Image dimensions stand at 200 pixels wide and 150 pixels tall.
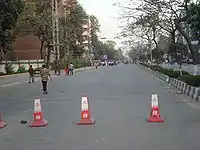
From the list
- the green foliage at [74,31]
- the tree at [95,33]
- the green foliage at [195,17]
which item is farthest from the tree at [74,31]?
the green foliage at [195,17]

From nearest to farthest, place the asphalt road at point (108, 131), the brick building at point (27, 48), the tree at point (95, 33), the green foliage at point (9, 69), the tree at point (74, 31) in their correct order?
the asphalt road at point (108, 131)
the green foliage at point (9, 69)
the tree at point (74, 31)
the brick building at point (27, 48)
the tree at point (95, 33)

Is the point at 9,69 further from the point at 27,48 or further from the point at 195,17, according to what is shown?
the point at 195,17

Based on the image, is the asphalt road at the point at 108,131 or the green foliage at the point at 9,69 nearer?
the asphalt road at the point at 108,131

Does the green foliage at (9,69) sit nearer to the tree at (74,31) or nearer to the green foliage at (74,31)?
the tree at (74,31)

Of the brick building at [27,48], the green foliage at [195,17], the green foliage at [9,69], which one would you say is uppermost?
the green foliage at [195,17]

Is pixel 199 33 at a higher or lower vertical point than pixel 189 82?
higher

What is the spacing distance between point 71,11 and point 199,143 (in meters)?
79.5

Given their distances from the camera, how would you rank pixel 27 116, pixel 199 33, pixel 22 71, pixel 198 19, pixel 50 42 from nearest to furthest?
pixel 27 116
pixel 198 19
pixel 199 33
pixel 22 71
pixel 50 42

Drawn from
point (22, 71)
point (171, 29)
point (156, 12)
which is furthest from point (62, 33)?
point (156, 12)

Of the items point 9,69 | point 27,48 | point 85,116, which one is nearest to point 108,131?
point 85,116

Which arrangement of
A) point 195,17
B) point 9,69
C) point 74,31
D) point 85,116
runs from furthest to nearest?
point 74,31 < point 9,69 < point 195,17 < point 85,116

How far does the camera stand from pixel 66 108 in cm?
1656

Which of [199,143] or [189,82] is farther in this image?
[189,82]

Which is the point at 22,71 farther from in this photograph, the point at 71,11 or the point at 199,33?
the point at 199,33
